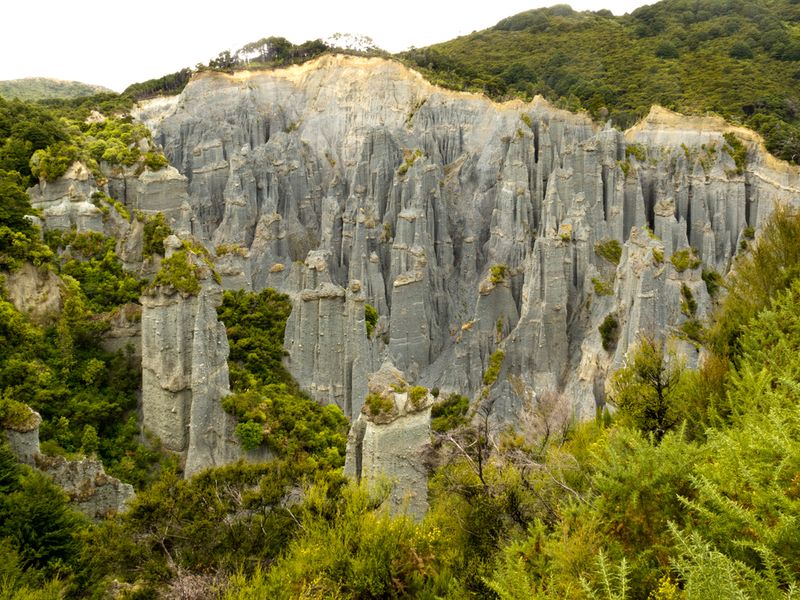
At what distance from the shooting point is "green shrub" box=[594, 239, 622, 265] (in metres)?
34.1

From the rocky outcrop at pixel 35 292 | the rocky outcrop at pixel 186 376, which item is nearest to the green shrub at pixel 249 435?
the rocky outcrop at pixel 186 376

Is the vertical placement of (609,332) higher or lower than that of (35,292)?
lower

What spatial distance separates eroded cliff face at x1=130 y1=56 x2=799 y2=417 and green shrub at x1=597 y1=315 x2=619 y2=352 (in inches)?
12.4

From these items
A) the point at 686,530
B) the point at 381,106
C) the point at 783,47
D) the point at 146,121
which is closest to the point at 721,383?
the point at 686,530

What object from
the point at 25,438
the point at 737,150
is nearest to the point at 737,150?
the point at 737,150

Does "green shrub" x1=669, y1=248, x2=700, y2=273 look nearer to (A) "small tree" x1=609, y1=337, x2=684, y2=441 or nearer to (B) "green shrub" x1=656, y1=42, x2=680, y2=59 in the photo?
(A) "small tree" x1=609, y1=337, x2=684, y2=441

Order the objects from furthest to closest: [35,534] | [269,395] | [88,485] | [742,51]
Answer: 1. [742,51]
2. [269,395]
3. [88,485]
4. [35,534]

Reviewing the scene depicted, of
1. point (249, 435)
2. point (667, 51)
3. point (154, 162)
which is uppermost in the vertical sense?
point (667, 51)

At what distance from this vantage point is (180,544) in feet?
35.2

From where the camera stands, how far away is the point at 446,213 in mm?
42094

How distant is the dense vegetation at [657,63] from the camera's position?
5144cm

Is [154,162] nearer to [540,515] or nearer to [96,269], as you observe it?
[96,269]

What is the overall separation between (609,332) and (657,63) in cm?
5001

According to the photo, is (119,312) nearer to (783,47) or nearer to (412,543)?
(412,543)
